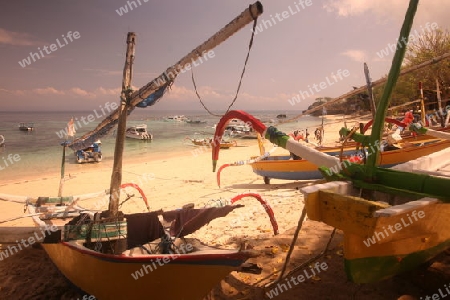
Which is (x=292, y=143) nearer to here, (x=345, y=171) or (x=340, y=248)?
(x=345, y=171)

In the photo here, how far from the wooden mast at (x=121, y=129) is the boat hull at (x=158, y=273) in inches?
48.1

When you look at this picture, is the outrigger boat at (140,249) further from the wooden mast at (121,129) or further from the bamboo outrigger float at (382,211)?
the bamboo outrigger float at (382,211)

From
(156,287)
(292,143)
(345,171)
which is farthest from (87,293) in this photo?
→ (345,171)

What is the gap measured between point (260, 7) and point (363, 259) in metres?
4.01

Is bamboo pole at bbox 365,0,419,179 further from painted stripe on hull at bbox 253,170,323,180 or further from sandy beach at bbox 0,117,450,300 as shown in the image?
painted stripe on hull at bbox 253,170,323,180

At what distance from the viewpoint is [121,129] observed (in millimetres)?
6031

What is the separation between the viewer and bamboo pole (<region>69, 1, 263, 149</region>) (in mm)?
4609

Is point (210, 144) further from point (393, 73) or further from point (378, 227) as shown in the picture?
point (378, 227)

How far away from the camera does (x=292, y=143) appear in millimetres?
4680

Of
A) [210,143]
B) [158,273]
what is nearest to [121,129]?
[158,273]

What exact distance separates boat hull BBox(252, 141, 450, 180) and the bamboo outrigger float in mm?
8344

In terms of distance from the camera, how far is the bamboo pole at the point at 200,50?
15.1 ft

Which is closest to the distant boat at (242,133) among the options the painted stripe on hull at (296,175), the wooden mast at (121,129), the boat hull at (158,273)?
the painted stripe on hull at (296,175)

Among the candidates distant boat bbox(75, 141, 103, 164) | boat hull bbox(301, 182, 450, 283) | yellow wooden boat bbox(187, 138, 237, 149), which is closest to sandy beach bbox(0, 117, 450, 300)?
boat hull bbox(301, 182, 450, 283)
